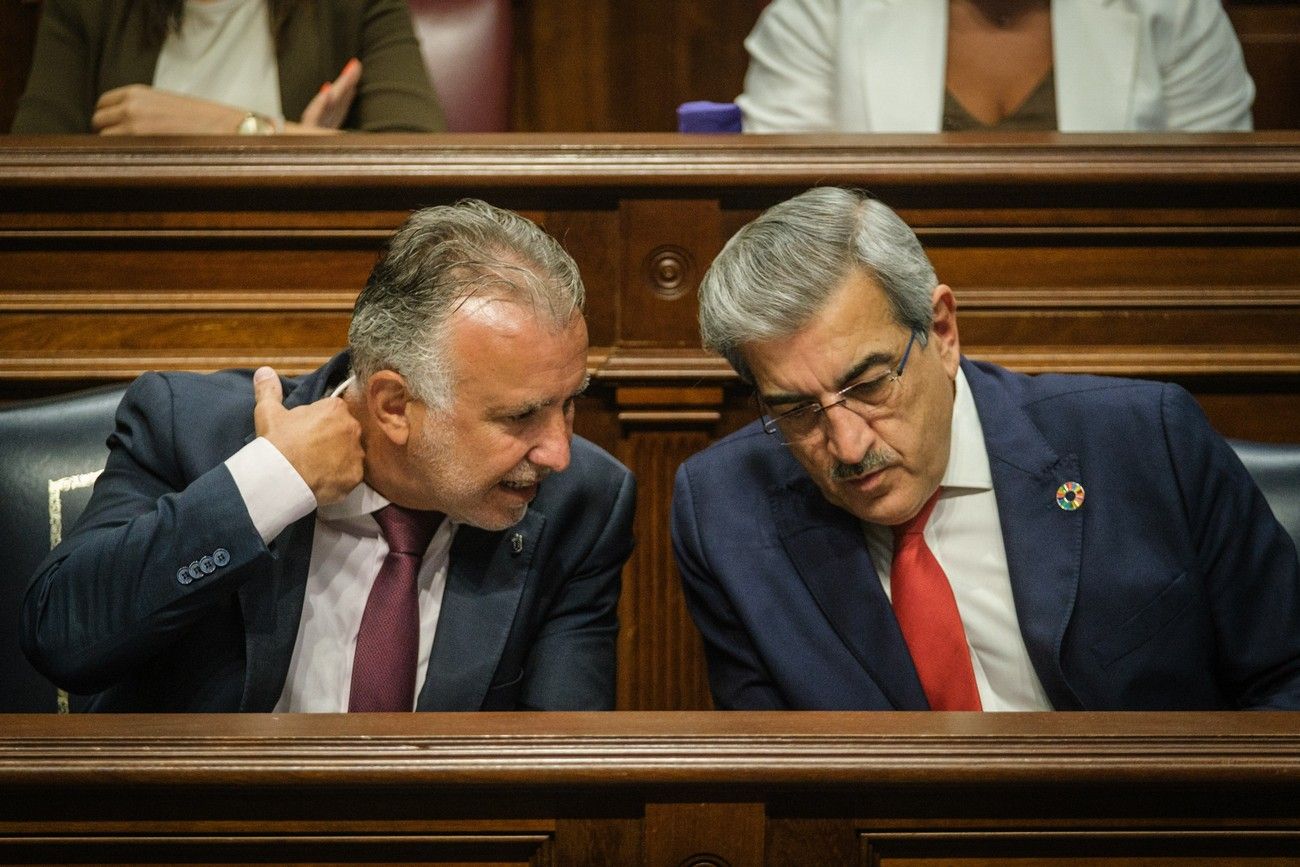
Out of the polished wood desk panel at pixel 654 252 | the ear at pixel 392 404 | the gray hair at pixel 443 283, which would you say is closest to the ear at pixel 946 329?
the polished wood desk panel at pixel 654 252

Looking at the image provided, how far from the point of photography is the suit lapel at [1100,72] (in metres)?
2.16

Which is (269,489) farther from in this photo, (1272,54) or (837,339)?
(1272,54)

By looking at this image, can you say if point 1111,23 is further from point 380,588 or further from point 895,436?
point 380,588

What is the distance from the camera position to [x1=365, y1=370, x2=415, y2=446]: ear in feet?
4.62

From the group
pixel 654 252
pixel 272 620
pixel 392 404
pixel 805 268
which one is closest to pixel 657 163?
pixel 654 252

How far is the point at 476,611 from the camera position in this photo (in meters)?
1.45

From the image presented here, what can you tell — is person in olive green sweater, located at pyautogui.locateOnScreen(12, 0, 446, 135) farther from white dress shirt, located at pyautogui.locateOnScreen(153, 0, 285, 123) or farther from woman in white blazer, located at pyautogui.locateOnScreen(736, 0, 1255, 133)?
woman in white blazer, located at pyautogui.locateOnScreen(736, 0, 1255, 133)

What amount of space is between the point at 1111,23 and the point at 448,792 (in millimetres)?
1739

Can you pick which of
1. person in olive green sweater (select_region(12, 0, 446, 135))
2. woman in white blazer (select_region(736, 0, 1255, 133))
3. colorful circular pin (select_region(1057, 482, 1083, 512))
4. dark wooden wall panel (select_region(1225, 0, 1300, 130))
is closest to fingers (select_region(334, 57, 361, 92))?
person in olive green sweater (select_region(12, 0, 446, 135))

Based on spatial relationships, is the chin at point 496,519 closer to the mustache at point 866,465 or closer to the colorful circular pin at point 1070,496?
the mustache at point 866,465

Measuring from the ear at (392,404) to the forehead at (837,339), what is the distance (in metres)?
0.37

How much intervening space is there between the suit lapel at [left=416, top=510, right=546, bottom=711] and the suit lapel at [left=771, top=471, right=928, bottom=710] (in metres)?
0.27

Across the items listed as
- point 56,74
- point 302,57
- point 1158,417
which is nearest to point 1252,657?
point 1158,417

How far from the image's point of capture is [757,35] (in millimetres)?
2311
